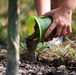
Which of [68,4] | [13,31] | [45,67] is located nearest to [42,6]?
[68,4]

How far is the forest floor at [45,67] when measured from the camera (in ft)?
6.45

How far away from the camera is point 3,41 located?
2.84 m

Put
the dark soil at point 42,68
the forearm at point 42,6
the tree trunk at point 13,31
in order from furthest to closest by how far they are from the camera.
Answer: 1. the forearm at point 42,6
2. the dark soil at point 42,68
3. the tree trunk at point 13,31

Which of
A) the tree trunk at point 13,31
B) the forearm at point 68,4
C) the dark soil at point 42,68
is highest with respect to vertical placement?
the forearm at point 68,4

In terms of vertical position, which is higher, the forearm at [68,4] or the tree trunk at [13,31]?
the forearm at [68,4]

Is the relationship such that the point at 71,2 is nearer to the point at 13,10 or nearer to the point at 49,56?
the point at 49,56

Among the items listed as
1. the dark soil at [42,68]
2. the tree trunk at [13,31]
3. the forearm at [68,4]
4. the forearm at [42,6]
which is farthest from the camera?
the forearm at [42,6]

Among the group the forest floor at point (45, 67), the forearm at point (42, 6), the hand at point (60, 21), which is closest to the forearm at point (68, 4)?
the hand at point (60, 21)

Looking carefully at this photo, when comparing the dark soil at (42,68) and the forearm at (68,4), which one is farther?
the forearm at (68,4)

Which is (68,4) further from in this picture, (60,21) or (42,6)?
(42,6)

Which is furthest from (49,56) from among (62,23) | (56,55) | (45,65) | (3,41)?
(3,41)

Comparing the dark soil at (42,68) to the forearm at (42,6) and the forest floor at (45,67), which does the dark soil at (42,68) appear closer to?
the forest floor at (45,67)

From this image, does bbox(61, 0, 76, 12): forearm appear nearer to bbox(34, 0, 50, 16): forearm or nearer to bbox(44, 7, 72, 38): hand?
bbox(44, 7, 72, 38): hand

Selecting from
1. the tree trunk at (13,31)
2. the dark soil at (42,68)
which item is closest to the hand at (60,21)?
the dark soil at (42,68)
